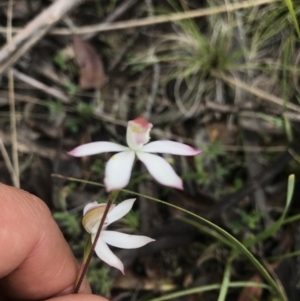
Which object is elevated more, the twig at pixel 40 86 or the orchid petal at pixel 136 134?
the twig at pixel 40 86

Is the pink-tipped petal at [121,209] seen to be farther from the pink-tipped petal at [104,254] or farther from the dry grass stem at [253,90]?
the dry grass stem at [253,90]

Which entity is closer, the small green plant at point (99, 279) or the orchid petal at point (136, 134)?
the orchid petal at point (136, 134)

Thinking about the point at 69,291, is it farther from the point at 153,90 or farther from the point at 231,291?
the point at 153,90

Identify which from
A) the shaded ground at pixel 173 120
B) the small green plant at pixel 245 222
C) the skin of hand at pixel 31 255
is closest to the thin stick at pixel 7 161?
the shaded ground at pixel 173 120

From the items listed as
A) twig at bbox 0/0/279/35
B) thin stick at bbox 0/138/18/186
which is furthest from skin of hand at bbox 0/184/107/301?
twig at bbox 0/0/279/35

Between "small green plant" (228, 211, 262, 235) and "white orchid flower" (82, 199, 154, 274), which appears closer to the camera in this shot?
"white orchid flower" (82, 199, 154, 274)

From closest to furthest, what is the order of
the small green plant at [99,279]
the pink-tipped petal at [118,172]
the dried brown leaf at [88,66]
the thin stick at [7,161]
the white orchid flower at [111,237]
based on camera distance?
1. the pink-tipped petal at [118,172]
2. the white orchid flower at [111,237]
3. the small green plant at [99,279]
4. the thin stick at [7,161]
5. the dried brown leaf at [88,66]

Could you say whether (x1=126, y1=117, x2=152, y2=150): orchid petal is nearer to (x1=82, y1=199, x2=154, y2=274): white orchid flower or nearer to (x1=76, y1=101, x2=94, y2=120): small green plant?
(x1=82, y1=199, x2=154, y2=274): white orchid flower

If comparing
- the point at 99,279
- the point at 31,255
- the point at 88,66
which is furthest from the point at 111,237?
the point at 88,66

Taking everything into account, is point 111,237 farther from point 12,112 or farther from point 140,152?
point 12,112
